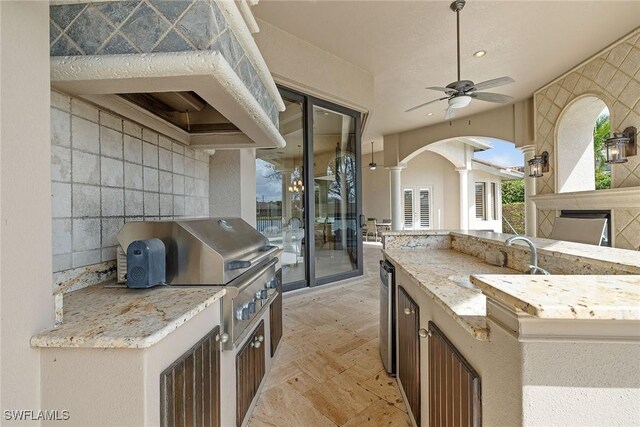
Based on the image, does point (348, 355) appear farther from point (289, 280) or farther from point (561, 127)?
point (561, 127)

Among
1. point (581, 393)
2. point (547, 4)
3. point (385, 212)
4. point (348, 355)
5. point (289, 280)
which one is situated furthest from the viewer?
point (385, 212)

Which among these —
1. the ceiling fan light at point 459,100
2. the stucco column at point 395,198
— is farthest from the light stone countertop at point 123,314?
the stucco column at point 395,198

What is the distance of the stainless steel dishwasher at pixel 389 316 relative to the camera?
1759 millimetres

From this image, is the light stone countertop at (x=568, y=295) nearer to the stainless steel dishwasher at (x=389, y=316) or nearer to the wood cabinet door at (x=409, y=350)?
the wood cabinet door at (x=409, y=350)

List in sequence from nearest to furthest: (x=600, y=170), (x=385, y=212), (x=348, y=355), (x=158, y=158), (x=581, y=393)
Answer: (x=581, y=393) < (x=158, y=158) < (x=348, y=355) < (x=600, y=170) < (x=385, y=212)

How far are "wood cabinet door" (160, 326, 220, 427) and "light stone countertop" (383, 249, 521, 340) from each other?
84cm

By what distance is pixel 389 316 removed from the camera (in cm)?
176

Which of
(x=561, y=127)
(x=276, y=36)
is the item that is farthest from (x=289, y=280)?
(x=561, y=127)

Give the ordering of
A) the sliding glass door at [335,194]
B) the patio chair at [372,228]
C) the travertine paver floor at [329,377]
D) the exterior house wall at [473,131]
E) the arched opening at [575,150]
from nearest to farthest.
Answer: the travertine paver floor at [329,377] → the sliding glass door at [335,194] → the arched opening at [575,150] → the exterior house wall at [473,131] → the patio chair at [372,228]

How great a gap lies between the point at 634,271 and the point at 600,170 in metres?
9.59

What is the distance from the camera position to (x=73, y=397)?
0.72 metres

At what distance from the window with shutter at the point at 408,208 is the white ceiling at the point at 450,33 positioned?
5.55 m

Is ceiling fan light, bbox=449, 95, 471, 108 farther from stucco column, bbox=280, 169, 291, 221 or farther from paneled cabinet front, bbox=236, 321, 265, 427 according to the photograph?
paneled cabinet front, bbox=236, 321, 265, 427

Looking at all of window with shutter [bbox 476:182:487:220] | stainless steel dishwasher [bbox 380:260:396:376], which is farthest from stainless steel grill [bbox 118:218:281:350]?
window with shutter [bbox 476:182:487:220]
